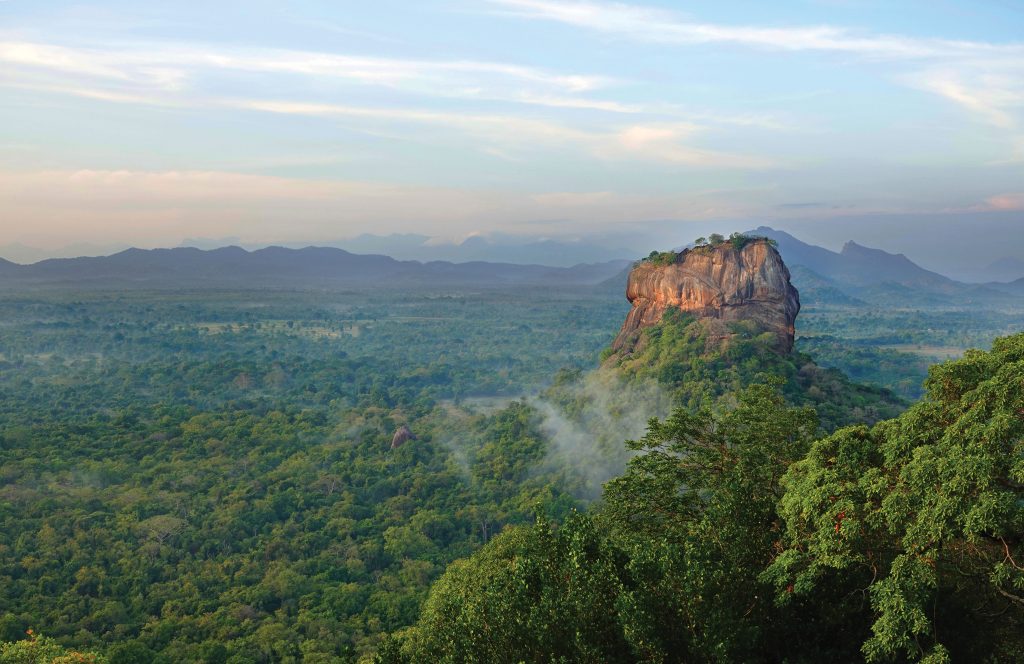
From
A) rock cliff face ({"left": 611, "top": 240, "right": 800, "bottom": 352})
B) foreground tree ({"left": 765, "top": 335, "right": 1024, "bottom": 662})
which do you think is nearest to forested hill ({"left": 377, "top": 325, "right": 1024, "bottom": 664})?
foreground tree ({"left": 765, "top": 335, "right": 1024, "bottom": 662})

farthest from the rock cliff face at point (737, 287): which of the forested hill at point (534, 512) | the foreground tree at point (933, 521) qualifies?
the foreground tree at point (933, 521)

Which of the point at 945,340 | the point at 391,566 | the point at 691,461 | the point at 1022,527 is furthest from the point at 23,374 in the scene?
the point at 945,340

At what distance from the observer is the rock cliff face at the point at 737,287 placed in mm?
53062

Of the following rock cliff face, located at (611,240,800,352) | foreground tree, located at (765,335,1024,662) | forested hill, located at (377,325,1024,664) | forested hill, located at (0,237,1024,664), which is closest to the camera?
foreground tree, located at (765,335,1024,662)

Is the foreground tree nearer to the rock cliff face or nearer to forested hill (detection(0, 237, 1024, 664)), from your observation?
forested hill (detection(0, 237, 1024, 664))

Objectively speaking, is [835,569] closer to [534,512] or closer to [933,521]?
[933,521]

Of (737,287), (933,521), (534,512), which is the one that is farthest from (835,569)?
(737,287)

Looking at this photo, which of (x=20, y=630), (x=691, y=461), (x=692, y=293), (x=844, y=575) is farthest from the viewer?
(x=692, y=293)

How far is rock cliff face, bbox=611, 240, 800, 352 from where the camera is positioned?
5306 centimetres

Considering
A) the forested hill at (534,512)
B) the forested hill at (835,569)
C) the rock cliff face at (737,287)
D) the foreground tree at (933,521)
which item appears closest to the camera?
the foreground tree at (933,521)

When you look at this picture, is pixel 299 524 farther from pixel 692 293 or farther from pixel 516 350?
pixel 516 350

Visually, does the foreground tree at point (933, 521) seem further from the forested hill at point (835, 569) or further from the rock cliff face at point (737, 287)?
the rock cliff face at point (737, 287)

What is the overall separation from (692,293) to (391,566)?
2633cm

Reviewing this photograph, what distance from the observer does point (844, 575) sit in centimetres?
1416
